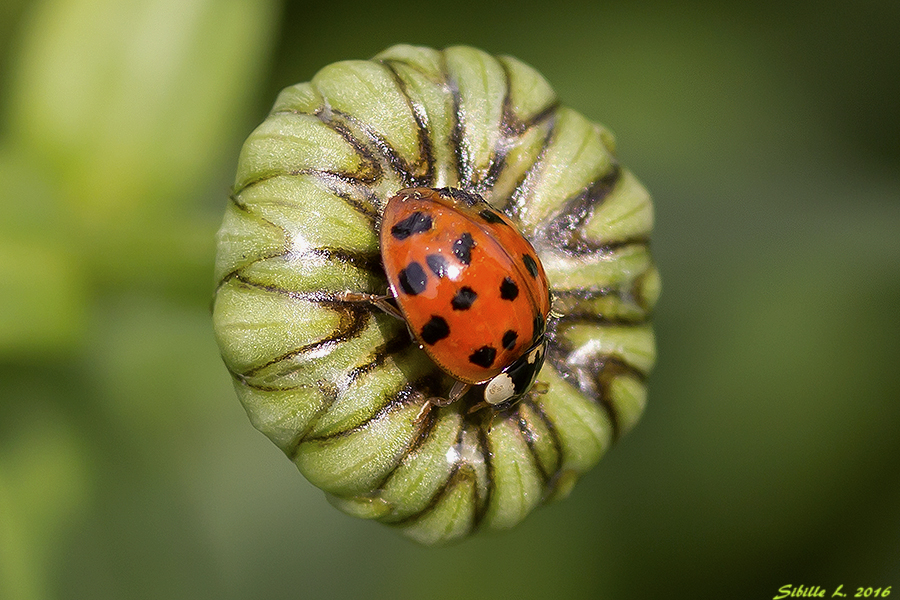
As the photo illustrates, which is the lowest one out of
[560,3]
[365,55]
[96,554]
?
[96,554]

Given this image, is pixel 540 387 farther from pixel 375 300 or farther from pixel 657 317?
pixel 657 317

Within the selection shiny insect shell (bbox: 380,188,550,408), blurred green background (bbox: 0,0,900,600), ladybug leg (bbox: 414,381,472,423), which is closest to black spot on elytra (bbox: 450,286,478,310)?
shiny insect shell (bbox: 380,188,550,408)

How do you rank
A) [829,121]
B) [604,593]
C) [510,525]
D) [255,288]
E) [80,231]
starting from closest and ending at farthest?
[255,288]
[510,525]
[80,231]
[604,593]
[829,121]

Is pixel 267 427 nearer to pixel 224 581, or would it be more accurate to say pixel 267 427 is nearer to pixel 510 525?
pixel 510 525

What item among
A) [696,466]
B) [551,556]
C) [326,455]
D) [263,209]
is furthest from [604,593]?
[263,209]

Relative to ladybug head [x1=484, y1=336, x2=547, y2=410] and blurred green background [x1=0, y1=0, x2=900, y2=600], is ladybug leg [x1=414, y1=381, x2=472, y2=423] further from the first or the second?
blurred green background [x1=0, y1=0, x2=900, y2=600]

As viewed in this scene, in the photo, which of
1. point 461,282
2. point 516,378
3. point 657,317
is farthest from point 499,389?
point 657,317

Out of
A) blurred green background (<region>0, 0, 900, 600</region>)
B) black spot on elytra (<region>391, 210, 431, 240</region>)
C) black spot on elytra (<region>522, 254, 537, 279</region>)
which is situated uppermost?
black spot on elytra (<region>391, 210, 431, 240</region>)
